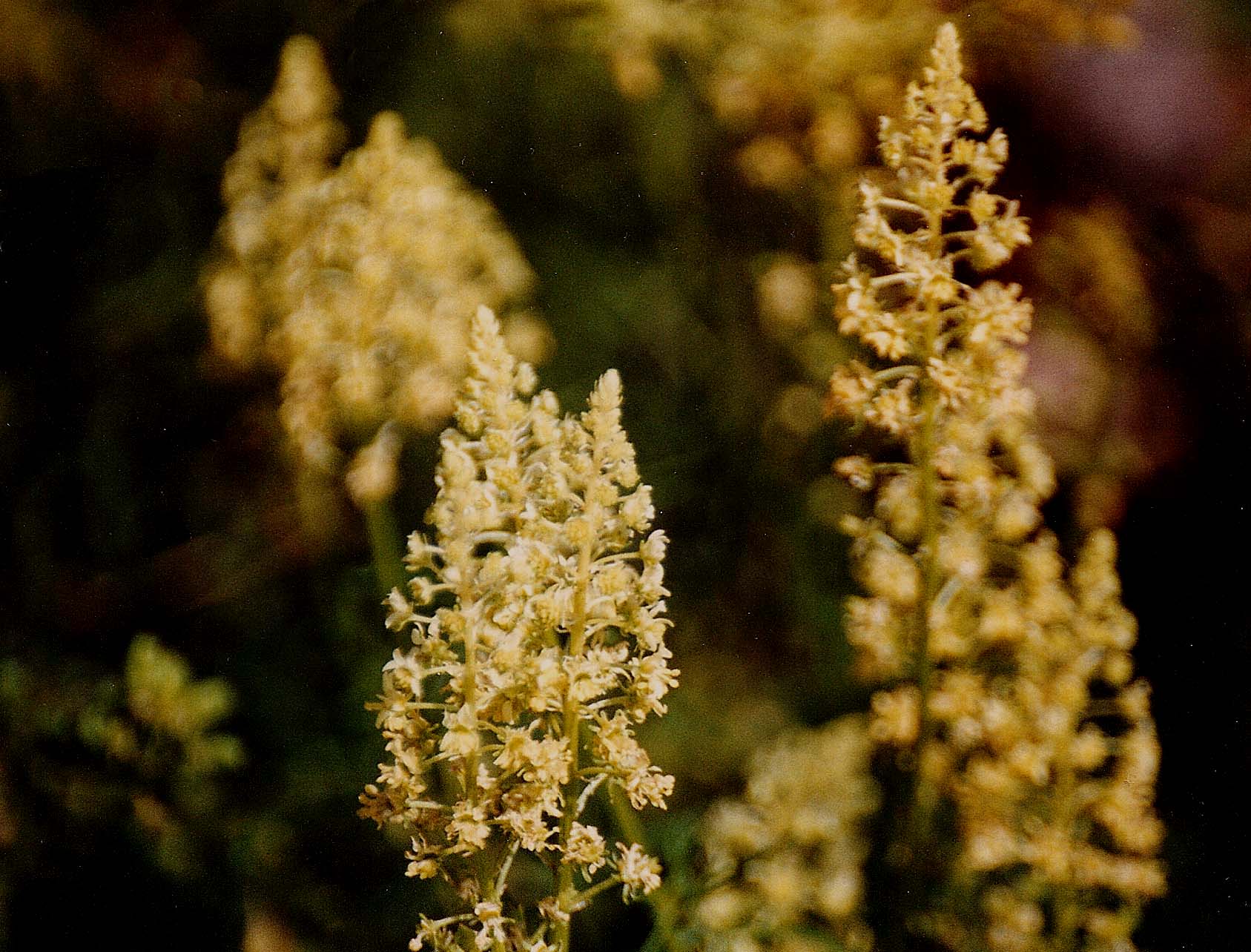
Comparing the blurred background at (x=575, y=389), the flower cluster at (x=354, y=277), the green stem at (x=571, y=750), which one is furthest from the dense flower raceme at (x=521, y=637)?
the blurred background at (x=575, y=389)

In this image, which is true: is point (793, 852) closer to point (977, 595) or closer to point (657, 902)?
point (657, 902)

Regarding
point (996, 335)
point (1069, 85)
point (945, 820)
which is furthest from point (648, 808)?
point (1069, 85)

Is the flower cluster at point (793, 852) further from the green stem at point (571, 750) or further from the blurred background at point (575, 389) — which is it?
the green stem at point (571, 750)

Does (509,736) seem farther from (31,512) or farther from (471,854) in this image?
(31,512)

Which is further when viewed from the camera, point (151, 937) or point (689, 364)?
point (689, 364)

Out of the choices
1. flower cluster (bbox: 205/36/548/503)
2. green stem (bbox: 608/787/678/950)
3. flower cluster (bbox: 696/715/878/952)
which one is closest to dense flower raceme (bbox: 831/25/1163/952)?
flower cluster (bbox: 696/715/878/952)

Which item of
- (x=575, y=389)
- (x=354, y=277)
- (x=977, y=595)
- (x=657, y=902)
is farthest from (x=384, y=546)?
(x=977, y=595)

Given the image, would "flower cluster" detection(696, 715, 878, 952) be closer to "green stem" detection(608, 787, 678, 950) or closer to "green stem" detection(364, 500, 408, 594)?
"green stem" detection(608, 787, 678, 950)
